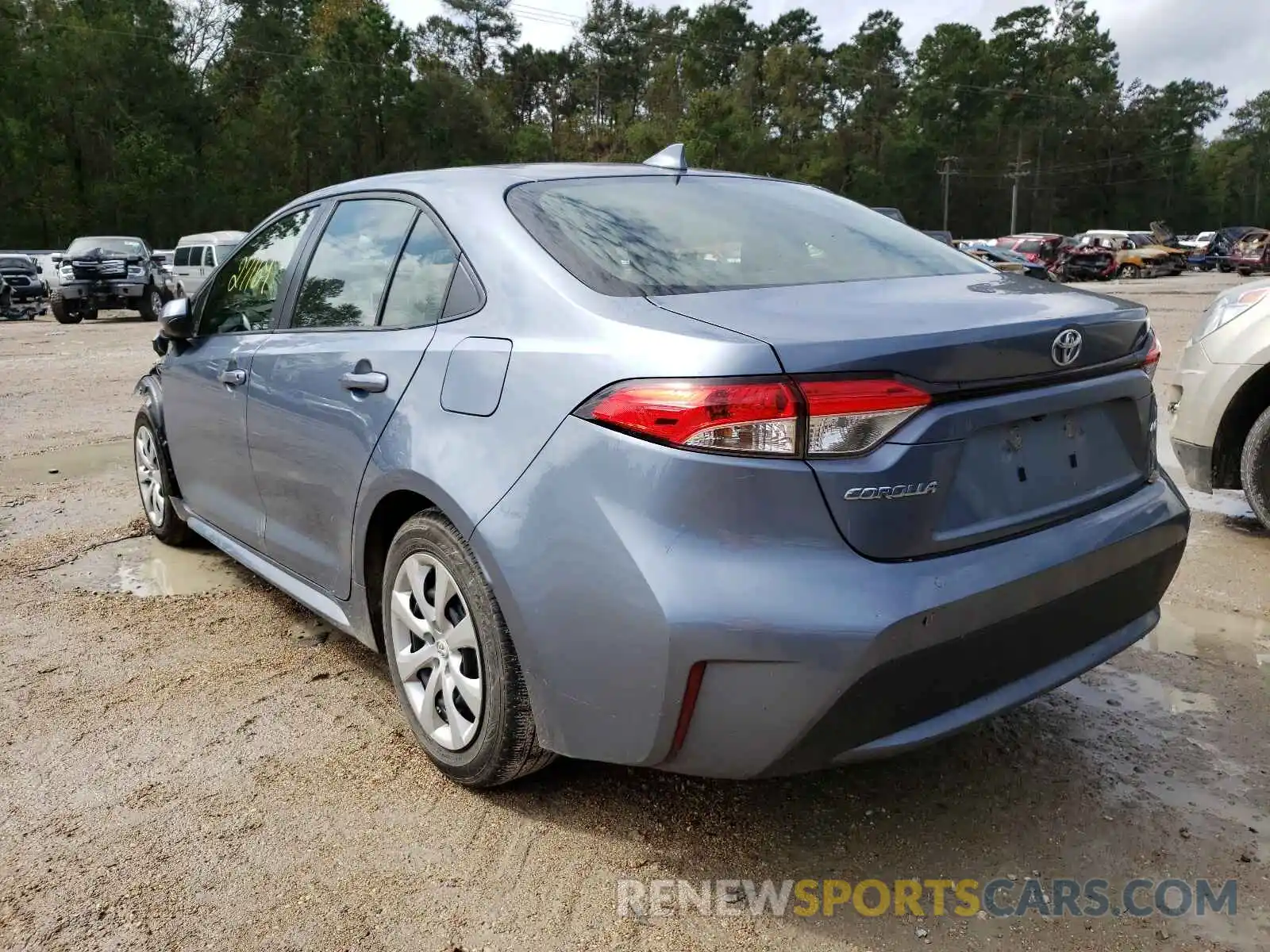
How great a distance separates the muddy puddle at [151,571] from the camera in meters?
4.37

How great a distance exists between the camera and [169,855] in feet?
8.05

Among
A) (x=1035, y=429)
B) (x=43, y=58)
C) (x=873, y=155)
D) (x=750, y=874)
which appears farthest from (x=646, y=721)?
(x=873, y=155)

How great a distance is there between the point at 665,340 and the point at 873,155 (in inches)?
3203

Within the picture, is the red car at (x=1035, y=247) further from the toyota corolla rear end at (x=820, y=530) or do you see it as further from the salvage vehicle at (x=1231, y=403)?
the toyota corolla rear end at (x=820, y=530)

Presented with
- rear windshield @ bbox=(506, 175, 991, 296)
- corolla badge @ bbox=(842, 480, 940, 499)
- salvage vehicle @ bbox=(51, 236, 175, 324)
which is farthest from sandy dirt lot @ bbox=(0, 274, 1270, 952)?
salvage vehicle @ bbox=(51, 236, 175, 324)

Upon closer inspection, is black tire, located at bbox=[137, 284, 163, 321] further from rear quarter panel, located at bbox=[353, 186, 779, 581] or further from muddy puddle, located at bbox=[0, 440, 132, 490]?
rear quarter panel, located at bbox=[353, 186, 779, 581]

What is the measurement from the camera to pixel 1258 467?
4621 mm

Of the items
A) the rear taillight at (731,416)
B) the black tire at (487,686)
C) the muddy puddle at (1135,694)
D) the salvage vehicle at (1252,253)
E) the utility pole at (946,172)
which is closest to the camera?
the rear taillight at (731,416)

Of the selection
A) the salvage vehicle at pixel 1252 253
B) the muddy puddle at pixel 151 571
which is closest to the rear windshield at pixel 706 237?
the muddy puddle at pixel 151 571

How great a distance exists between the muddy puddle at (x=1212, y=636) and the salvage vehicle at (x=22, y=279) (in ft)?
81.6

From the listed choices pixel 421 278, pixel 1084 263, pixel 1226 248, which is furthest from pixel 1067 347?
pixel 1226 248

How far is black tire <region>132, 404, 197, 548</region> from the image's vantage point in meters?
4.59

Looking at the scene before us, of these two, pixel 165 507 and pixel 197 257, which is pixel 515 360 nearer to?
pixel 165 507

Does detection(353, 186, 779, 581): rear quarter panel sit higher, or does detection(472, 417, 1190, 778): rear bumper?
detection(353, 186, 779, 581): rear quarter panel
